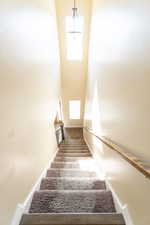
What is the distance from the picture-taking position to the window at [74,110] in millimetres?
8337

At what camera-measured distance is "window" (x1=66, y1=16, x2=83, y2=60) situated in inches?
213

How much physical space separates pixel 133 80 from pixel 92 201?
1.34 m

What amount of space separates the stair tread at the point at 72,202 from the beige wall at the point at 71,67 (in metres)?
5.11

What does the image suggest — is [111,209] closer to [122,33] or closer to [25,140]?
[25,140]

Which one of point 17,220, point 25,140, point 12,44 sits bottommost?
point 17,220

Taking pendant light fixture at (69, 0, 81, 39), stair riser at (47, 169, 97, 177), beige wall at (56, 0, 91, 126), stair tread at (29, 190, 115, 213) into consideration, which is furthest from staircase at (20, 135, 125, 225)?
beige wall at (56, 0, 91, 126)

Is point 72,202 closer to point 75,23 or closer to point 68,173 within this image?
point 68,173

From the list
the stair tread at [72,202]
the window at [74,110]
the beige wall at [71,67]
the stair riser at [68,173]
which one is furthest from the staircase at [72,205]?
the window at [74,110]

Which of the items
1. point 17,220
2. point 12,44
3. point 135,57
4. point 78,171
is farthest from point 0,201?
point 78,171

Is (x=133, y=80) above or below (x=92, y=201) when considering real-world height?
above

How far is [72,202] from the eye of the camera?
6.07 feet

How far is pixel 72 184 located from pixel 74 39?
4.89 meters

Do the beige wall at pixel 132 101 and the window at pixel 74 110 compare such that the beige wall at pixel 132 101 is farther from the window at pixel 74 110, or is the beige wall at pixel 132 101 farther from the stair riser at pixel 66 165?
the window at pixel 74 110

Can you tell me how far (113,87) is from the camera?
78.5 inches
